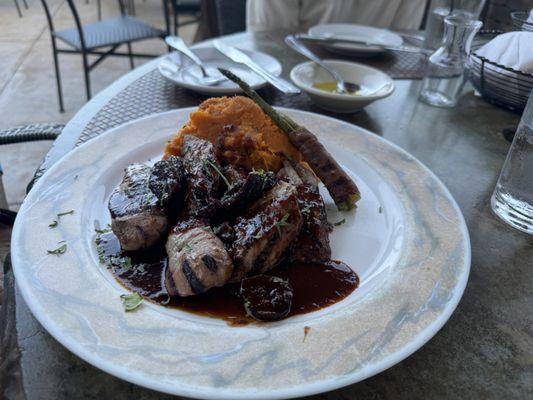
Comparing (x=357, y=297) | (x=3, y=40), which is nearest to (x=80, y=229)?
(x=357, y=297)

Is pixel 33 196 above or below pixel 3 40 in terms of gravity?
above

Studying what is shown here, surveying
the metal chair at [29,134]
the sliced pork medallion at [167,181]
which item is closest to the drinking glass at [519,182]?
the sliced pork medallion at [167,181]

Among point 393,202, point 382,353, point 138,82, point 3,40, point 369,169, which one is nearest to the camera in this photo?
point 382,353

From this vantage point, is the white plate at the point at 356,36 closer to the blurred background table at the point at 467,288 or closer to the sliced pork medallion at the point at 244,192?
the blurred background table at the point at 467,288

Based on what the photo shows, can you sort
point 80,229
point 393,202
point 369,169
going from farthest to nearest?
point 369,169
point 393,202
point 80,229

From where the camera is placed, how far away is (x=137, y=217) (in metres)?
1.18

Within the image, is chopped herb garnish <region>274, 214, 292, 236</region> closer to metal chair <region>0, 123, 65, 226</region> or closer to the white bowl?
the white bowl

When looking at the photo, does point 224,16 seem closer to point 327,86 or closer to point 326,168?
point 327,86

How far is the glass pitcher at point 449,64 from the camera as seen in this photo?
208cm

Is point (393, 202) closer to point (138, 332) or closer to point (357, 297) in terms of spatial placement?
point (357, 297)

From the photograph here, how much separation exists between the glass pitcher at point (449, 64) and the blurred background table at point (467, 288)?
0.24ft

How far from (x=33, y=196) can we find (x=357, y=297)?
956 millimetres

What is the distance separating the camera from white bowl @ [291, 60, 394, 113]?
1938 mm

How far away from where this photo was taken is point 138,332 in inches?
36.3
